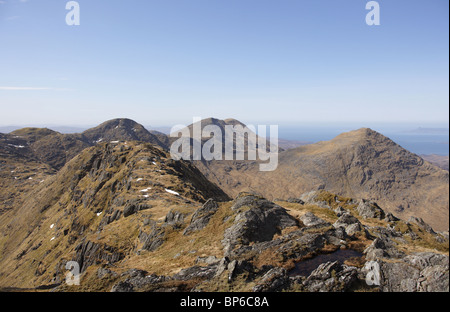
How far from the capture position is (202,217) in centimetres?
3838

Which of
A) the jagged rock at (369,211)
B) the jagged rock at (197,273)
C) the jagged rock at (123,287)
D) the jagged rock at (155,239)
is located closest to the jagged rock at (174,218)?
the jagged rock at (155,239)

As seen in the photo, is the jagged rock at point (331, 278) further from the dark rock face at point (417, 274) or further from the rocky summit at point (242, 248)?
the dark rock face at point (417, 274)

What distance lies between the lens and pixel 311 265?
21.4 meters

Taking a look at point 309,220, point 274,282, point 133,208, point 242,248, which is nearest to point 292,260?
point 274,282

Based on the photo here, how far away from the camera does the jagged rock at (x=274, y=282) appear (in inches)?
694

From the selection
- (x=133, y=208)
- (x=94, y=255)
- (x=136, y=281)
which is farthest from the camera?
(x=133, y=208)

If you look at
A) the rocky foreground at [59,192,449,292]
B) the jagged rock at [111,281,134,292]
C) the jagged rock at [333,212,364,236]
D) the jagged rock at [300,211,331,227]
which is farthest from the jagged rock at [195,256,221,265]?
the jagged rock at [300,211,331,227]

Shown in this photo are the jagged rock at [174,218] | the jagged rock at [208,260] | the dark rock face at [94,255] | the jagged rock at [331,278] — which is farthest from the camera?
the dark rock face at [94,255]

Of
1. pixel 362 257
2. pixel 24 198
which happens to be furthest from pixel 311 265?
pixel 24 198

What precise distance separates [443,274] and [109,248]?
52.1m

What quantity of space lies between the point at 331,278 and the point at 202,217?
78.6ft

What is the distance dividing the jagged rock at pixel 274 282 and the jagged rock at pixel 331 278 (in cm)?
161

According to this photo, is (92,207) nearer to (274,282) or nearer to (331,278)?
(274,282)
